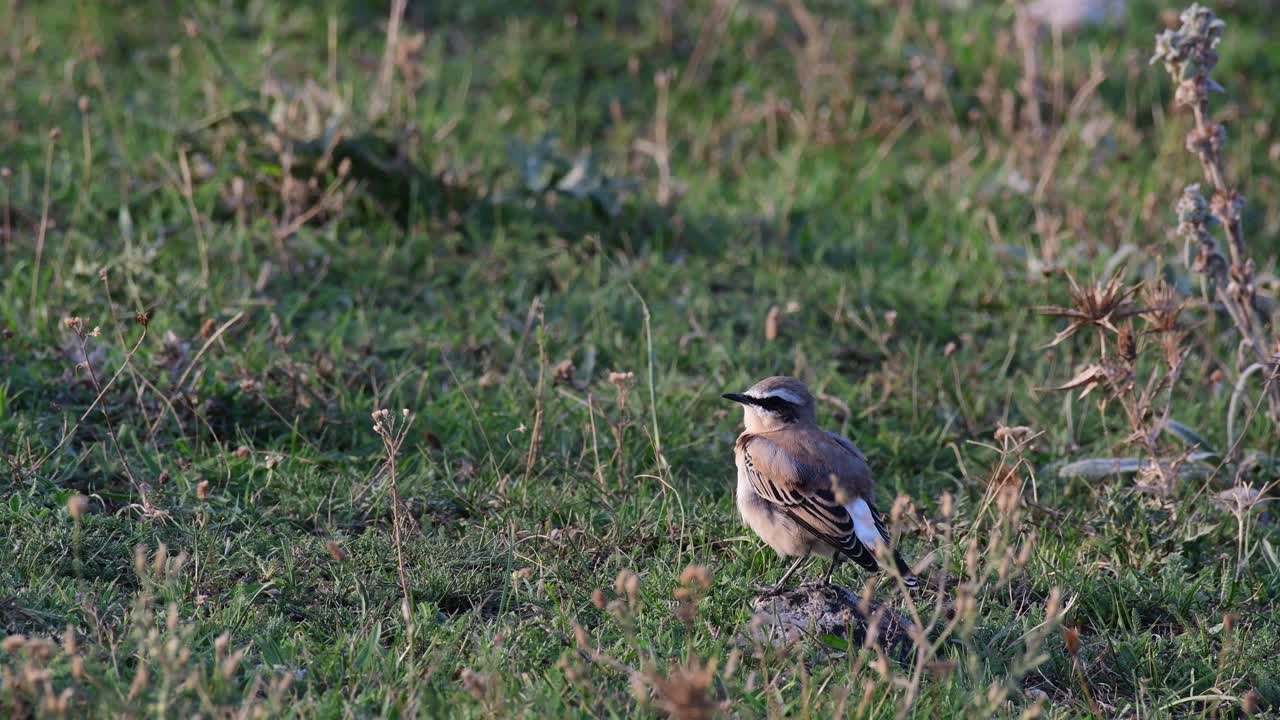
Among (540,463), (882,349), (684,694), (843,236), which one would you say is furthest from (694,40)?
(684,694)

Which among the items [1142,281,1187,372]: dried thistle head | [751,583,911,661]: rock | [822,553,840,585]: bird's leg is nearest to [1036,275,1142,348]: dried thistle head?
[1142,281,1187,372]: dried thistle head

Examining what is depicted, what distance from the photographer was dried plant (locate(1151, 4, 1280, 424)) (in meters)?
5.70

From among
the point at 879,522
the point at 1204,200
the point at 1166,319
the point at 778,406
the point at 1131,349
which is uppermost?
the point at 1204,200

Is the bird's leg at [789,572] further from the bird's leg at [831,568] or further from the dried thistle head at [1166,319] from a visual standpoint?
the dried thistle head at [1166,319]

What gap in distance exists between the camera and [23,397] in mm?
6199

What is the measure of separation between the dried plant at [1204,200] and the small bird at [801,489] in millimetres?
1602

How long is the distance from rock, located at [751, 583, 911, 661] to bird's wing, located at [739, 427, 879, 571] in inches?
6.7

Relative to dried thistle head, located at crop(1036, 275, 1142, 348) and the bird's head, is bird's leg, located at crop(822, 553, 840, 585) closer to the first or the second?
the bird's head

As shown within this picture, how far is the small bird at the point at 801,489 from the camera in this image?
17.4ft

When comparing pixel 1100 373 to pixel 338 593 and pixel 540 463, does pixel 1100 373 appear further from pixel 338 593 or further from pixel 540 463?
pixel 338 593

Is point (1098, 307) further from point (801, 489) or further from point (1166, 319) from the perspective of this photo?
point (801, 489)

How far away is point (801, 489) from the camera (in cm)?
550

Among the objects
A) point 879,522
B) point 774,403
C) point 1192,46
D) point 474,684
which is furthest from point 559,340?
point 474,684

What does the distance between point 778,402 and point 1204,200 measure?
6.16 feet
